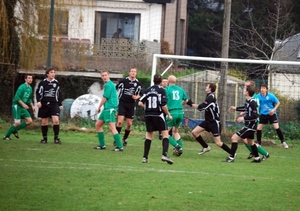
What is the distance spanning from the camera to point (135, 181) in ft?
37.6

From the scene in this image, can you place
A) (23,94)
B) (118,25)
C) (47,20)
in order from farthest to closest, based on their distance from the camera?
(118,25) < (47,20) < (23,94)

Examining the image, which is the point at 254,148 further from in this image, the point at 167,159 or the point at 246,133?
the point at 167,159

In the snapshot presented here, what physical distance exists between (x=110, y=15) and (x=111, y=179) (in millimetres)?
28500

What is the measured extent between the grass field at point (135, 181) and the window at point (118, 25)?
72.1ft

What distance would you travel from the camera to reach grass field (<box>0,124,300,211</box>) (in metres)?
9.45

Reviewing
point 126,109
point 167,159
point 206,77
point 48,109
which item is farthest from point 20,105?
point 206,77

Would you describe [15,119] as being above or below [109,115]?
below

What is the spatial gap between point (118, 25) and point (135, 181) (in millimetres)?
28584

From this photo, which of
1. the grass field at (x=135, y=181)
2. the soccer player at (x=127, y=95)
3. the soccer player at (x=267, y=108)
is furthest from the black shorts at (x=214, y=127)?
the soccer player at (x=267, y=108)

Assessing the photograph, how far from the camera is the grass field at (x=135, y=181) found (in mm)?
9445

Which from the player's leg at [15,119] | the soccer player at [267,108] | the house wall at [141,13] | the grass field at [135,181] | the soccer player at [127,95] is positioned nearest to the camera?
the grass field at [135,181]

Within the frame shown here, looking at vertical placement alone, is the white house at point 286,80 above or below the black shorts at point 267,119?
above

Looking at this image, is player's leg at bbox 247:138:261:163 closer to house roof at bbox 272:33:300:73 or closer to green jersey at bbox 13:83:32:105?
green jersey at bbox 13:83:32:105

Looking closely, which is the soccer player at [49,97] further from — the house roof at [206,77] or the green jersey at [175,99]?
the house roof at [206,77]
